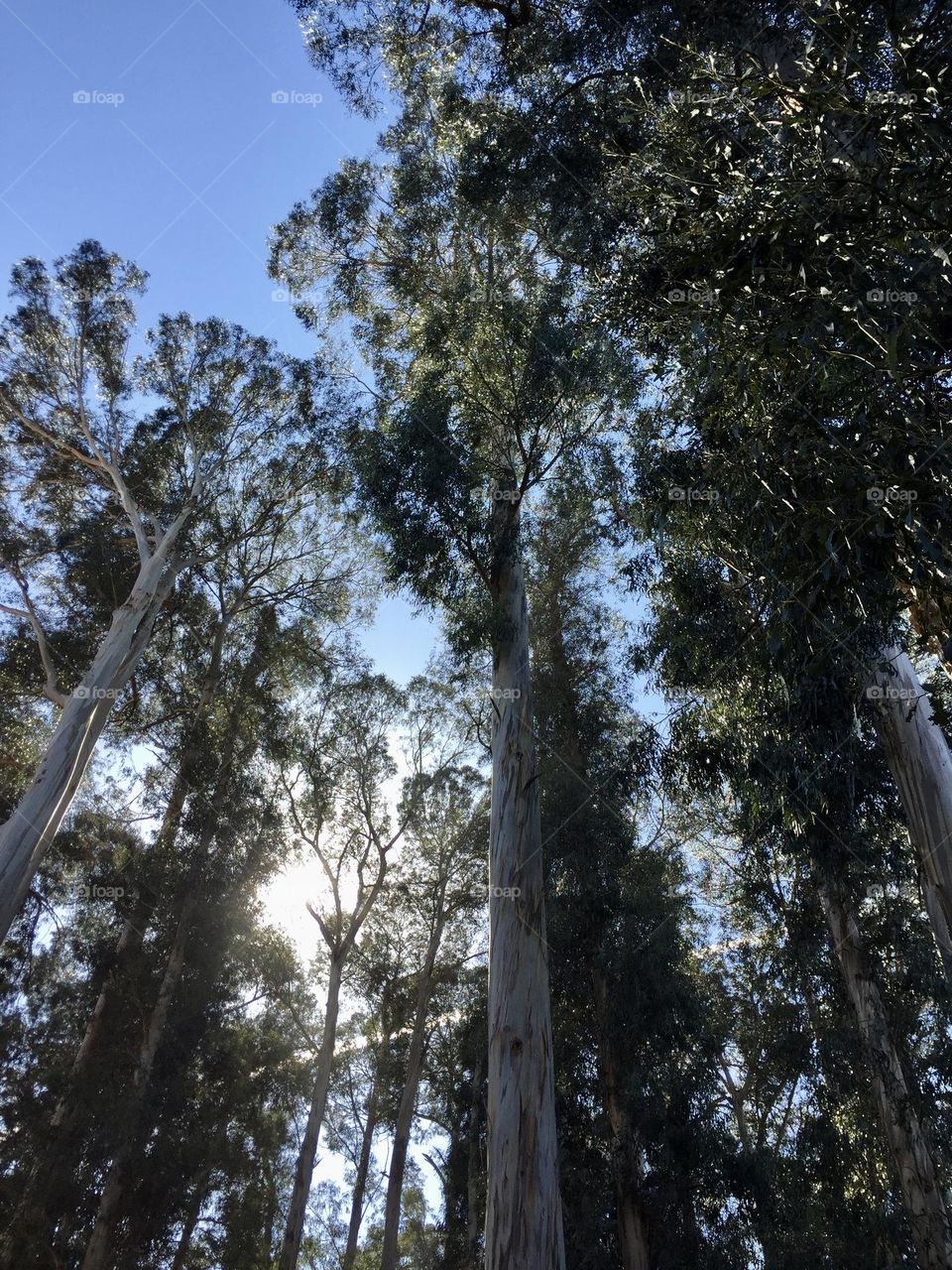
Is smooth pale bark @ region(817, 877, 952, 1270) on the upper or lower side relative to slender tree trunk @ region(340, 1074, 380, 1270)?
lower

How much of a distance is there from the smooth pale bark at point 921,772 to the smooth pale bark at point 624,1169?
6221 mm

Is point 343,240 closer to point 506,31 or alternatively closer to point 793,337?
point 506,31

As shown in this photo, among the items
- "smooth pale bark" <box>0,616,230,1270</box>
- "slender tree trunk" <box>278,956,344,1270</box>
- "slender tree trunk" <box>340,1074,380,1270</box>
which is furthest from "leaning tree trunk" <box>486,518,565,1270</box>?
"slender tree trunk" <box>340,1074,380,1270</box>

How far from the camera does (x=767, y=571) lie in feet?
11.9

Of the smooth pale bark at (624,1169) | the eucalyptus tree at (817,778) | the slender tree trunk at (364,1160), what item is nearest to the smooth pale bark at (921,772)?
the eucalyptus tree at (817,778)

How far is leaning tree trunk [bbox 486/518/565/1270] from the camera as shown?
4.56m

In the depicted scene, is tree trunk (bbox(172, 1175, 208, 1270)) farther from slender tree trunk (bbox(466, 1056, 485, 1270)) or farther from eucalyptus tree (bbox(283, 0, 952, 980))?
eucalyptus tree (bbox(283, 0, 952, 980))

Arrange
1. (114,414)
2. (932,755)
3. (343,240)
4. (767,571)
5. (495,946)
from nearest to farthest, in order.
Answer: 1. (767,571)
2. (932,755)
3. (495,946)
4. (343,240)
5. (114,414)

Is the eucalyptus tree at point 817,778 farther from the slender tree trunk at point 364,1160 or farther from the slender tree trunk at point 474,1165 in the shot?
the slender tree trunk at point 364,1160

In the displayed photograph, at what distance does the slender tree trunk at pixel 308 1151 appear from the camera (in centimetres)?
992

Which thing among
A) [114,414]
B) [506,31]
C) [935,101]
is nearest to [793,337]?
[935,101]

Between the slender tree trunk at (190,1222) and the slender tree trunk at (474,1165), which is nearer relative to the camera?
the slender tree trunk at (190,1222)

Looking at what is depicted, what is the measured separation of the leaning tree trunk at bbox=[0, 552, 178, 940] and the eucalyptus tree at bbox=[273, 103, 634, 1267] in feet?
12.4

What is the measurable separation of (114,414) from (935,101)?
12.2 meters
